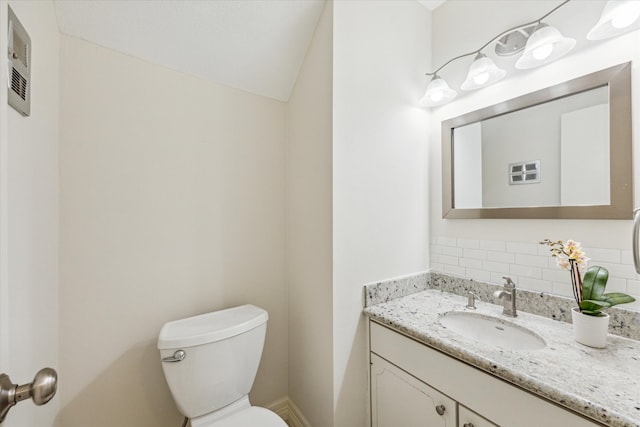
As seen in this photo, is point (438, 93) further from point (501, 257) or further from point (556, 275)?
point (556, 275)

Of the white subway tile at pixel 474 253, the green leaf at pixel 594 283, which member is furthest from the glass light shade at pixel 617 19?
the white subway tile at pixel 474 253

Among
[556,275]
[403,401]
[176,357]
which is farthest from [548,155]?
[176,357]

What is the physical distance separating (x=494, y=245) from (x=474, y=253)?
0.11 m

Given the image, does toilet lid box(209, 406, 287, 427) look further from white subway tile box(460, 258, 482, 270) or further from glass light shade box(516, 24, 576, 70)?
glass light shade box(516, 24, 576, 70)

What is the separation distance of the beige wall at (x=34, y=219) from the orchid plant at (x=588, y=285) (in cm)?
165

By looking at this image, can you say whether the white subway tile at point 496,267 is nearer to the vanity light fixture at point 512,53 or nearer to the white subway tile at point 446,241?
the white subway tile at point 446,241

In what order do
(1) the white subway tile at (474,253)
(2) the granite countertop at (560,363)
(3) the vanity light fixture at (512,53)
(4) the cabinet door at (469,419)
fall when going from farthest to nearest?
(1) the white subway tile at (474,253), (3) the vanity light fixture at (512,53), (4) the cabinet door at (469,419), (2) the granite countertop at (560,363)

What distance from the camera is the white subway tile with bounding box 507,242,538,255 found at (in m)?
1.18

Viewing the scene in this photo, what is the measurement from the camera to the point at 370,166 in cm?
128

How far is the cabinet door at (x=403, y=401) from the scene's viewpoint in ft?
3.03

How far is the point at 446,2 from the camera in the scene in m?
1.51

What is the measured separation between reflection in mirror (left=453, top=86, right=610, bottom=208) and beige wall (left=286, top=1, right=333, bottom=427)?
0.81m

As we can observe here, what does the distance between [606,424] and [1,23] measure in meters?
1.66

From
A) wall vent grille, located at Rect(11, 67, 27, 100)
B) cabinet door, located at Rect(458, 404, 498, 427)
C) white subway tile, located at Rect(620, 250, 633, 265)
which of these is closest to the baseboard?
cabinet door, located at Rect(458, 404, 498, 427)
